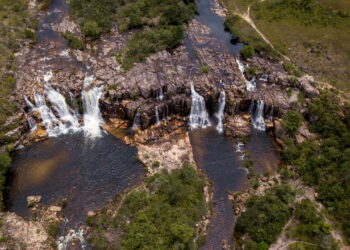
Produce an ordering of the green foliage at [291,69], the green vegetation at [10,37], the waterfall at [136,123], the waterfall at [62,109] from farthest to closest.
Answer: the green foliage at [291,69] < the waterfall at [62,109] < the waterfall at [136,123] < the green vegetation at [10,37]

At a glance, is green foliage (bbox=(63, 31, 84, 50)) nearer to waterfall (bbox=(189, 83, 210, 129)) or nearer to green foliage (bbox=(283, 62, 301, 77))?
waterfall (bbox=(189, 83, 210, 129))

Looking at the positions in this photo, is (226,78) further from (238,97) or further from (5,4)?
(5,4)

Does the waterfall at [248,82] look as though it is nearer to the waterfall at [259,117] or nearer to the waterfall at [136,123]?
the waterfall at [259,117]

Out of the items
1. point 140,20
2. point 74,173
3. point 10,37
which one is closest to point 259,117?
point 74,173

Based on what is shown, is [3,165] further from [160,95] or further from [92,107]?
[160,95]

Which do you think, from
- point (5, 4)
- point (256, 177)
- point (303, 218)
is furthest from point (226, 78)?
point (5, 4)

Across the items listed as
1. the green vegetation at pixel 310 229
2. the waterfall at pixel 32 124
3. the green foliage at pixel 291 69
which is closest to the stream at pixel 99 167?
the waterfall at pixel 32 124
